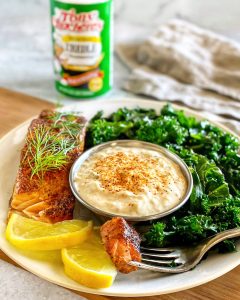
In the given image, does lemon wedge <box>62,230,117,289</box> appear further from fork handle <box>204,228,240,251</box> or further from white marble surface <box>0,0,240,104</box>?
white marble surface <box>0,0,240,104</box>

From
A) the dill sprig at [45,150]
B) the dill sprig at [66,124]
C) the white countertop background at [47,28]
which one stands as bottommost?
the white countertop background at [47,28]

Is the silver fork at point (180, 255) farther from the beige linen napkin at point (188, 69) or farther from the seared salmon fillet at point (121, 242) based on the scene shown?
the beige linen napkin at point (188, 69)

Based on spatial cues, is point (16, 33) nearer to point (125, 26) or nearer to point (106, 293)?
point (125, 26)

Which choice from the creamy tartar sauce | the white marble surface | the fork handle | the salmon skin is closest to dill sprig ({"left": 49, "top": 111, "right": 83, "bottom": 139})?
the salmon skin

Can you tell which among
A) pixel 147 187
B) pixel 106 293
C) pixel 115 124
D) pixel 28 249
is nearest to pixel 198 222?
pixel 147 187

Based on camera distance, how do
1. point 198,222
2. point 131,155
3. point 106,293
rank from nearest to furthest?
point 106,293, point 198,222, point 131,155

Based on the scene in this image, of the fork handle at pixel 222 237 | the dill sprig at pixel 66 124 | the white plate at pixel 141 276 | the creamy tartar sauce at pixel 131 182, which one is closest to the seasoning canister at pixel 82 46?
the dill sprig at pixel 66 124
